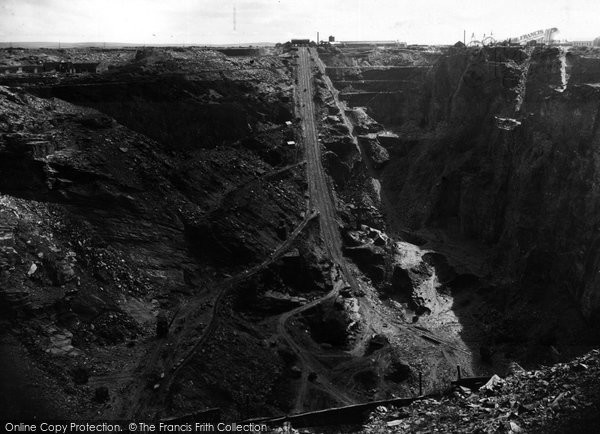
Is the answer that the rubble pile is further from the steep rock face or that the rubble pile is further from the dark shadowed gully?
the steep rock face

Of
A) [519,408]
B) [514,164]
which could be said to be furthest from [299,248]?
[519,408]

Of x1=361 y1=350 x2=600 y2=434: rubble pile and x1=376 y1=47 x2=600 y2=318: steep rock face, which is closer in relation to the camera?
x1=361 y1=350 x2=600 y2=434: rubble pile

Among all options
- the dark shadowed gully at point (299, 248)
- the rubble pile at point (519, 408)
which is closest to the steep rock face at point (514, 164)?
the dark shadowed gully at point (299, 248)

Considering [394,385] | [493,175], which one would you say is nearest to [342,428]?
[394,385]

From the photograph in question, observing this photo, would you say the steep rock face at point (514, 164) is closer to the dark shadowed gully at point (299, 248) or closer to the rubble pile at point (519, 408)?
the dark shadowed gully at point (299, 248)

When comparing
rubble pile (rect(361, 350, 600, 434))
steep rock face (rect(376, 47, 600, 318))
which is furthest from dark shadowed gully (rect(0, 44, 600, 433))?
steep rock face (rect(376, 47, 600, 318))

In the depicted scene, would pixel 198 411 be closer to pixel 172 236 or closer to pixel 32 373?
pixel 32 373

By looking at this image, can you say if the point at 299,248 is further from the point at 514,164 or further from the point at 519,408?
the point at 519,408
